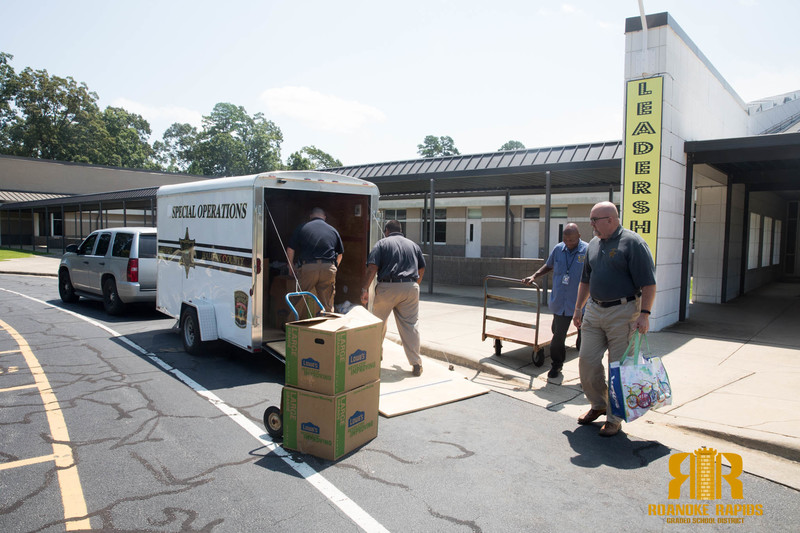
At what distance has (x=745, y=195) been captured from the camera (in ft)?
51.4

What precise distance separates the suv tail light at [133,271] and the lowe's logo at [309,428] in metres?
7.36

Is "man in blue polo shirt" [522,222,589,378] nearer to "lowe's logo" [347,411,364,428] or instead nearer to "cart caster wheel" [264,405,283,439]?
"lowe's logo" [347,411,364,428]

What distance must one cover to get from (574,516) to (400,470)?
4.21 ft

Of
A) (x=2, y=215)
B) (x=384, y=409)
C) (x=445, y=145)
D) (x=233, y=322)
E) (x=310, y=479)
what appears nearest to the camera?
(x=310, y=479)

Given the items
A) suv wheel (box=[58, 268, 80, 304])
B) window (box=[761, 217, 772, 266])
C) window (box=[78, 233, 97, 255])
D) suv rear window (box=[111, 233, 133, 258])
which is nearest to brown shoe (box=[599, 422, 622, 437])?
suv rear window (box=[111, 233, 133, 258])

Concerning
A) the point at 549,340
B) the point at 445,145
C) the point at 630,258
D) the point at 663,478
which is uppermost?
the point at 445,145

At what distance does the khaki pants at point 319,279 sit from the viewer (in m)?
6.88

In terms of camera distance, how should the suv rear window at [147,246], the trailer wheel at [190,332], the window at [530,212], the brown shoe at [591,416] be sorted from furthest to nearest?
1. the window at [530,212]
2. the suv rear window at [147,246]
3. the trailer wheel at [190,332]
4. the brown shoe at [591,416]

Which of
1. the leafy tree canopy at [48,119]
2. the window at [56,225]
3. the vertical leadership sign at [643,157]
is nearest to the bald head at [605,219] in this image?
the vertical leadership sign at [643,157]

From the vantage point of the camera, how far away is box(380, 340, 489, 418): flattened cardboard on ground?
555 centimetres

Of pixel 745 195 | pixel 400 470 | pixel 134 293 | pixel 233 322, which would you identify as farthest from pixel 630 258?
pixel 745 195

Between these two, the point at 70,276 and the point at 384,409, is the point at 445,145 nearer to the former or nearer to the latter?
the point at 70,276

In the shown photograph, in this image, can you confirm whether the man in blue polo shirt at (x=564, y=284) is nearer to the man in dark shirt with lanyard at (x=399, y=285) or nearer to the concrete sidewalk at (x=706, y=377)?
the concrete sidewalk at (x=706, y=377)

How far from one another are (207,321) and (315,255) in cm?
178
